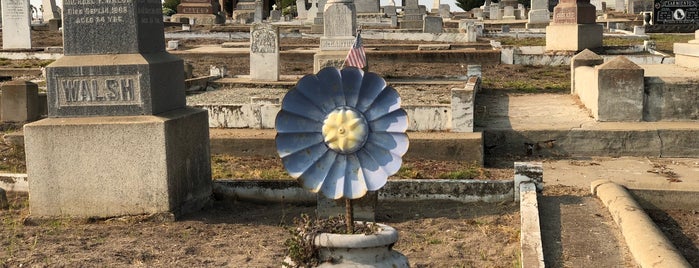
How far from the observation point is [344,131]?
480 centimetres

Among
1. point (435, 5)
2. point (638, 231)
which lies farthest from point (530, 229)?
point (435, 5)

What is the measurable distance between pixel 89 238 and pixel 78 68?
1.42 m

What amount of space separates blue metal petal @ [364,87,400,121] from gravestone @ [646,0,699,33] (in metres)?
31.4

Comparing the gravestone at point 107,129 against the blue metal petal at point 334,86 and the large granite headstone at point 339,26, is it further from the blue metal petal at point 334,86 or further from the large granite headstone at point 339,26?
the large granite headstone at point 339,26

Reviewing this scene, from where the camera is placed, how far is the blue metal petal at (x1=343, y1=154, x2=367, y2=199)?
4820mm

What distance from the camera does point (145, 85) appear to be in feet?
23.8

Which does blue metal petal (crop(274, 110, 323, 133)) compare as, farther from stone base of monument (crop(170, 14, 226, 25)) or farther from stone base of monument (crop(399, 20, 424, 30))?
stone base of monument (crop(170, 14, 226, 25))

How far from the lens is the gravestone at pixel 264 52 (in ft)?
53.2

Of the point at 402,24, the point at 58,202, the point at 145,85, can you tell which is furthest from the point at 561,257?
the point at 402,24

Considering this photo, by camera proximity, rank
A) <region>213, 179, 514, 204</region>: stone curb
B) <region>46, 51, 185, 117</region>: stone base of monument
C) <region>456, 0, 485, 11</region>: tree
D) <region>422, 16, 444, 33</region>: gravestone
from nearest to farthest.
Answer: <region>46, 51, 185, 117</region>: stone base of monument, <region>213, 179, 514, 204</region>: stone curb, <region>422, 16, 444, 33</region>: gravestone, <region>456, 0, 485, 11</region>: tree

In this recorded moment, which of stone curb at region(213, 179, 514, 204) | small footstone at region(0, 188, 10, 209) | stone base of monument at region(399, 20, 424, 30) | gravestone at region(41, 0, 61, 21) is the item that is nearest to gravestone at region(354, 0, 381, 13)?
stone base of monument at region(399, 20, 424, 30)

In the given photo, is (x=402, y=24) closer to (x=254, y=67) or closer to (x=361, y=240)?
(x=254, y=67)

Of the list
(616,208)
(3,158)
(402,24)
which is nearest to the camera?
(616,208)

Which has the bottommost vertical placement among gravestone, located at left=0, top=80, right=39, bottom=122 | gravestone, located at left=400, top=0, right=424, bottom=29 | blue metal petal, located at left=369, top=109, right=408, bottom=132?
gravestone, located at left=0, top=80, right=39, bottom=122
